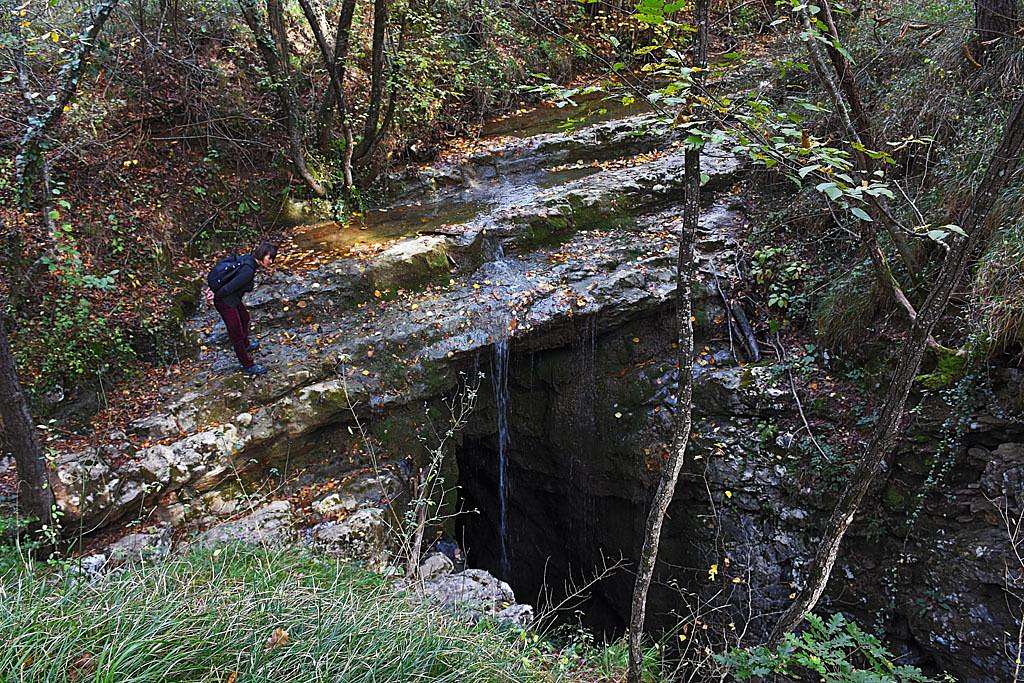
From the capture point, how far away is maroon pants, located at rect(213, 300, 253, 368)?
18.9 feet

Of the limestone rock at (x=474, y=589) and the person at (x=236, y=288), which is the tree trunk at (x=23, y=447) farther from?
the limestone rock at (x=474, y=589)

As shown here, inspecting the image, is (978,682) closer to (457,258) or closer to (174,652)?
(174,652)

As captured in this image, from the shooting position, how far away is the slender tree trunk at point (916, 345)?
2.85 metres

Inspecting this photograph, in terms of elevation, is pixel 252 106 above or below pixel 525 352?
above

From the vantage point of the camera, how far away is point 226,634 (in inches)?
100

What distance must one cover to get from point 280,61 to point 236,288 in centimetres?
438

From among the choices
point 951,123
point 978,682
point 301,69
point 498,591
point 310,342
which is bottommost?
point 978,682

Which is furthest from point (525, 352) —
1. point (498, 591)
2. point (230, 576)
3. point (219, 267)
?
point (230, 576)

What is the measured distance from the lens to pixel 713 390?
651 cm

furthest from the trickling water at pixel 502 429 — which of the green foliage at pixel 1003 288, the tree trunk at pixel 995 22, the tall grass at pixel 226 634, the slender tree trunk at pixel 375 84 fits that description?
the tree trunk at pixel 995 22

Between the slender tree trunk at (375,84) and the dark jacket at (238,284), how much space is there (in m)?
3.98

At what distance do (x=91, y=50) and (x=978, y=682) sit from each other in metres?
10.4

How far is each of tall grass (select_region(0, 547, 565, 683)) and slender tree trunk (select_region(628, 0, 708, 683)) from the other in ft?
2.36

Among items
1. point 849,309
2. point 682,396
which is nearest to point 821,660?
point 682,396
